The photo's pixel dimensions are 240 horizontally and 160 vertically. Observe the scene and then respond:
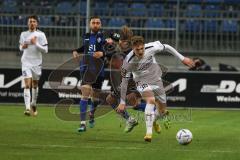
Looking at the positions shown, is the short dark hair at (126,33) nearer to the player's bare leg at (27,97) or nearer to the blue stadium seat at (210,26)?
the player's bare leg at (27,97)

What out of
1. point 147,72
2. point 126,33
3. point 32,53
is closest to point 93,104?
point 126,33

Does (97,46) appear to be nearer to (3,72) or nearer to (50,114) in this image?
(50,114)

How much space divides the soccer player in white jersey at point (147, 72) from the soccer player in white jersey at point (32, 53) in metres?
5.95

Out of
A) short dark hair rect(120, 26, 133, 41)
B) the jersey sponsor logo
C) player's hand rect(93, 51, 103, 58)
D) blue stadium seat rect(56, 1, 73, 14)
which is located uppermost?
short dark hair rect(120, 26, 133, 41)

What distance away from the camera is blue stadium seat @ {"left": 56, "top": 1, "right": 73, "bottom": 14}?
86.7ft

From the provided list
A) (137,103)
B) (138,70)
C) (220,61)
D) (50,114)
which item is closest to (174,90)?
(220,61)

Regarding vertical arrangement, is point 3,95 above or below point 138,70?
below

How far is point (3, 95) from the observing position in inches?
861

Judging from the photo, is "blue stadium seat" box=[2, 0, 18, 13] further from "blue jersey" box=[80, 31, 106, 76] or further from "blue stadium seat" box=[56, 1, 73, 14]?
"blue jersey" box=[80, 31, 106, 76]

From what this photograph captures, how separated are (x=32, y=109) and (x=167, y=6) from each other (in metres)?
9.98

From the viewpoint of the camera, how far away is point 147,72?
12828mm

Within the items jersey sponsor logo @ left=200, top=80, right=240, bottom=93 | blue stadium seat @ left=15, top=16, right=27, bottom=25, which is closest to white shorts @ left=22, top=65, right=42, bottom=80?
jersey sponsor logo @ left=200, top=80, right=240, bottom=93

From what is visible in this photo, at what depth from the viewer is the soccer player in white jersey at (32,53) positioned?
18266 millimetres

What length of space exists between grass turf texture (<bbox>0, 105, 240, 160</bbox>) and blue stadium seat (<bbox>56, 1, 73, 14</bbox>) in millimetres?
9110
